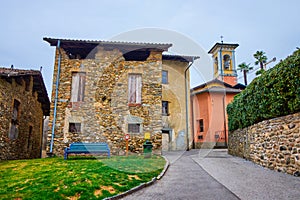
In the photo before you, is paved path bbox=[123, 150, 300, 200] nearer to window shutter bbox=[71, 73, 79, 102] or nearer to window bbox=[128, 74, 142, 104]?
window bbox=[128, 74, 142, 104]

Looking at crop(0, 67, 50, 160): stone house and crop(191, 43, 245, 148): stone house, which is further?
crop(191, 43, 245, 148): stone house

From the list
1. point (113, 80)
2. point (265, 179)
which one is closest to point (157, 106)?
point (113, 80)

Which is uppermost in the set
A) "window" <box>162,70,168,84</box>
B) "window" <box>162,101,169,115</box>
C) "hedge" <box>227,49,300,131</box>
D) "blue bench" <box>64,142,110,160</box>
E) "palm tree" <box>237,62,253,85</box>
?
"palm tree" <box>237,62,253,85</box>

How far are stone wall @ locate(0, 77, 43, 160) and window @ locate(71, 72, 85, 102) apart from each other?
8.90ft

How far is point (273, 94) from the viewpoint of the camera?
26.5 feet

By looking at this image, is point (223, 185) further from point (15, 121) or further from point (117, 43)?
point (15, 121)

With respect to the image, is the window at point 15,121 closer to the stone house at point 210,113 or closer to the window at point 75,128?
the window at point 75,128

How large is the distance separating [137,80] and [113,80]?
4.32 ft

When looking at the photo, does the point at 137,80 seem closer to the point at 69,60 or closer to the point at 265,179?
the point at 69,60

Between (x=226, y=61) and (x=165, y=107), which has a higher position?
(x=226, y=61)

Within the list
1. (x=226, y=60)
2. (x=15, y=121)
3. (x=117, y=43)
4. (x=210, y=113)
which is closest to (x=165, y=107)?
(x=210, y=113)

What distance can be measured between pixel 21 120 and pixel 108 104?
4.92 metres

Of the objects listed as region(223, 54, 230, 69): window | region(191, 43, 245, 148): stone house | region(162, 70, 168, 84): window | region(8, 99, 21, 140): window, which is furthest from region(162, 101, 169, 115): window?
region(223, 54, 230, 69): window

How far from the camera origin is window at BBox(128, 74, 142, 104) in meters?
13.3
